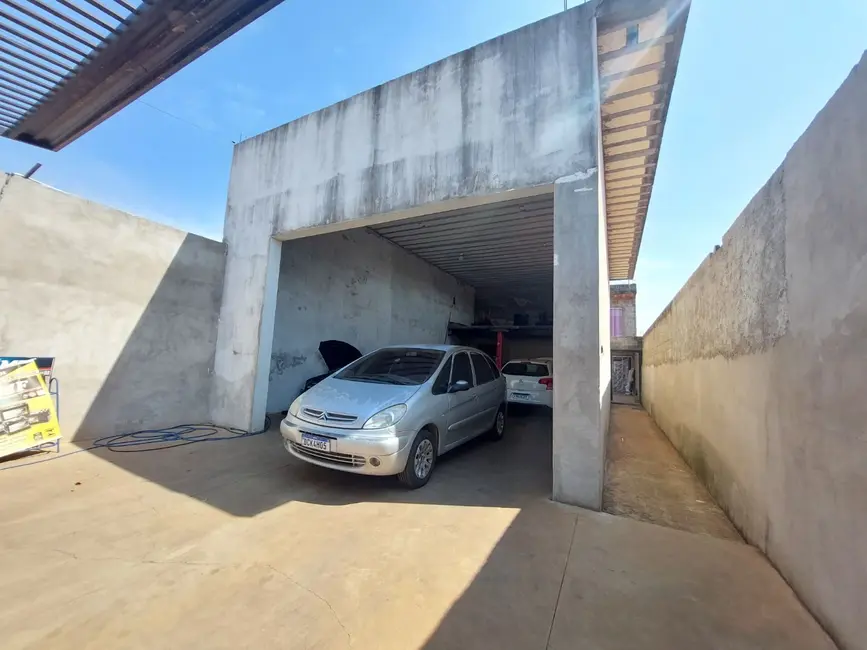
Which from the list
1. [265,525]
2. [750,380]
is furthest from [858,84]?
[265,525]

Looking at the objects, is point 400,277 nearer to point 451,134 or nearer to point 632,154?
point 451,134

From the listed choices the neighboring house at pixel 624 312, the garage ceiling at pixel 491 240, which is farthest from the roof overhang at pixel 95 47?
the neighboring house at pixel 624 312

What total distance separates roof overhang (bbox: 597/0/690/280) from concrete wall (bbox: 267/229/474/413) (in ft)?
18.0

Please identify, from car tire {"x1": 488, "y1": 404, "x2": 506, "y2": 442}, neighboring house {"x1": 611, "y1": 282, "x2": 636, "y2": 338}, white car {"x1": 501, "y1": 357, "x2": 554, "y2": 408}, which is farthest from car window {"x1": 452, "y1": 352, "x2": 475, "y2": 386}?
neighboring house {"x1": 611, "y1": 282, "x2": 636, "y2": 338}

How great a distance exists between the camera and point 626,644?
180cm

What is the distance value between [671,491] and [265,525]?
13.7 feet

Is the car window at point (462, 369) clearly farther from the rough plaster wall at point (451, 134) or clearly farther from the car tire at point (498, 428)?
the rough plaster wall at point (451, 134)

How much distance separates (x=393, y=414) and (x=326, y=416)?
70cm

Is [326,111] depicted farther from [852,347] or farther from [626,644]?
[626,644]

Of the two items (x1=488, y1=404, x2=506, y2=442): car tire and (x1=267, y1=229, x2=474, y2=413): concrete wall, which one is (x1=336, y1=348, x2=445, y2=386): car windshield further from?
(x1=267, y1=229, x2=474, y2=413): concrete wall

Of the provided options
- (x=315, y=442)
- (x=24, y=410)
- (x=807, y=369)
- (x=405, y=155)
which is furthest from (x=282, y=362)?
(x=807, y=369)

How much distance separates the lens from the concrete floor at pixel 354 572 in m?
1.83

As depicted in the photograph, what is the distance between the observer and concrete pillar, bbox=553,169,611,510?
3.49m

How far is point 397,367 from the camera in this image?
4820mm
